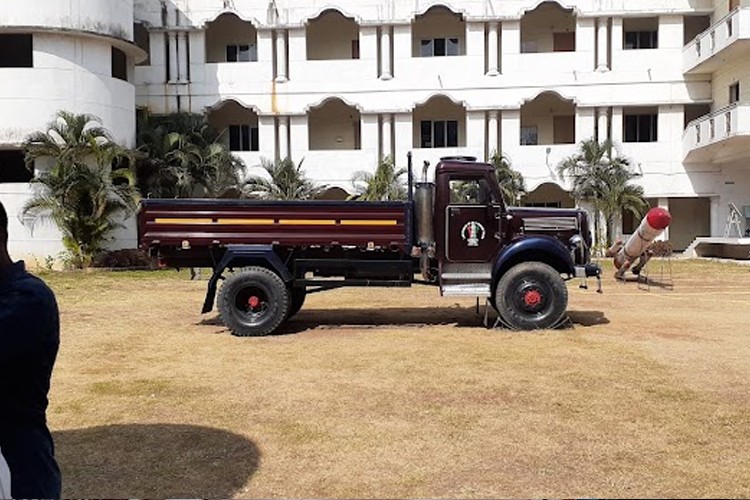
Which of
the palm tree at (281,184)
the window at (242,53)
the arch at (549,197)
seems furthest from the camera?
the window at (242,53)

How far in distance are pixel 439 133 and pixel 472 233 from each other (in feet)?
66.8

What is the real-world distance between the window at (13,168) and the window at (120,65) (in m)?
4.47

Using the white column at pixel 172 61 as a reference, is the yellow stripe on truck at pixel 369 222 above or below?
below

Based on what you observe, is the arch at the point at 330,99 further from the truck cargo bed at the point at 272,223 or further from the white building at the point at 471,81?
the truck cargo bed at the point at 272,223

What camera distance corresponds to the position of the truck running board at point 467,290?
33.6 feet

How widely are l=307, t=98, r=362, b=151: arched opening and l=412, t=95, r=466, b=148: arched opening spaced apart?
105 inches

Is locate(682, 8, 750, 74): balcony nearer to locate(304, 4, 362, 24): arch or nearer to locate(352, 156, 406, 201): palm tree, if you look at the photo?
locate(352, 156, 406, 201): palm tree

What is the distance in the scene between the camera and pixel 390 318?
1181 centimetres

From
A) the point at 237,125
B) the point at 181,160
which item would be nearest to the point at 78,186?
the point at 181,160

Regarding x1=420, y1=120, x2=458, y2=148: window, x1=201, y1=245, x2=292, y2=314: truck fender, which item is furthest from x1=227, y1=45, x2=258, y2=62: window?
x1=201, y1=245, x2=292, y2=314: truck fender

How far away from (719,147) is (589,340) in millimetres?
19660

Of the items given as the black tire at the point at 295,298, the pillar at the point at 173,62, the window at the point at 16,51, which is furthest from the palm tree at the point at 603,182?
the window at the point at 16,51

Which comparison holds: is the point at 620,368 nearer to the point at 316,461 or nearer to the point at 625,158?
the point at 316,461

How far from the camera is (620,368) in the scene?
770 cm
